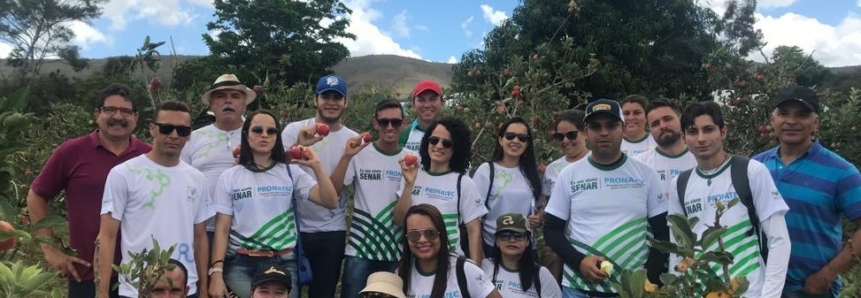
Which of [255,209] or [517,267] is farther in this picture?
[517,267]

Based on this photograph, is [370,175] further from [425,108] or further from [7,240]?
[7,240]

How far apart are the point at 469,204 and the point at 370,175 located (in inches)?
23.4

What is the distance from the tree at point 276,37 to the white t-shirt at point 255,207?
23507 millimetres

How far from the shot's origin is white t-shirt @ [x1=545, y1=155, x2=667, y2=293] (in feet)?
9.72

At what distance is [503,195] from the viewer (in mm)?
3539

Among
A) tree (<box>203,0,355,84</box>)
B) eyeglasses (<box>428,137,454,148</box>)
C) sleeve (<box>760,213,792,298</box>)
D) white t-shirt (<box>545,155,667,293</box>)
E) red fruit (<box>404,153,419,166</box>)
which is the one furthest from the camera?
tree (<box>203,0,355,84</box>)

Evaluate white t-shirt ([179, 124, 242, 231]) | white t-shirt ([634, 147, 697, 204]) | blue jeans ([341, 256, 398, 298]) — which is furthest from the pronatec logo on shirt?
white t-shirt ([634, 147, 697, 204])

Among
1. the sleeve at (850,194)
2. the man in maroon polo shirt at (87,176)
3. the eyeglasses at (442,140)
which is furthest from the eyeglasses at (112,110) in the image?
the sleeve at (850,194)

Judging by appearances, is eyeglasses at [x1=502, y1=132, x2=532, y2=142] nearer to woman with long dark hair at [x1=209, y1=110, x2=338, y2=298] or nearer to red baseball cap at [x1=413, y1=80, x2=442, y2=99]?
red baseball cap at [x1=413, y1=80, x2=442, y2=99]

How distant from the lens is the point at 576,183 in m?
3.06

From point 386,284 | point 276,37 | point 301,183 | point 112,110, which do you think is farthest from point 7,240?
point 276,37

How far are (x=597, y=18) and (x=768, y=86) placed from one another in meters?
8.94

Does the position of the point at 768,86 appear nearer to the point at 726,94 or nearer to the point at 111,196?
the point at 726,94

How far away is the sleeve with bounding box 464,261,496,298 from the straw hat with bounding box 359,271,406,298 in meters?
0.32
